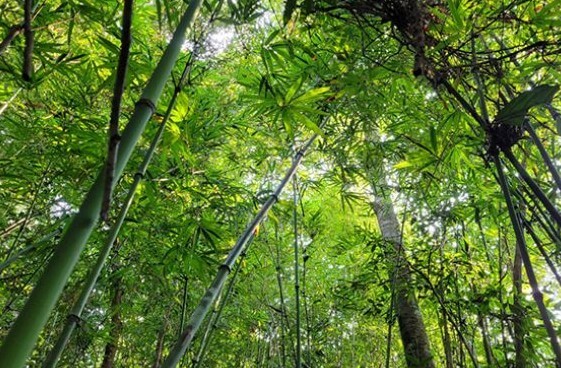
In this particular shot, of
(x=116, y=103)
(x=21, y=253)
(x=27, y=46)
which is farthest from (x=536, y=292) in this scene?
(x=21, y=253)

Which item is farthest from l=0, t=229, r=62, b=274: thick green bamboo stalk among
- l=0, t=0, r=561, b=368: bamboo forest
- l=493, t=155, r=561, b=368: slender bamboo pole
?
l=493, t=155, r=561, b=368: slender bamboo pole

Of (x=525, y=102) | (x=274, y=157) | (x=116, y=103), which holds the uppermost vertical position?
(x=274, y=157)

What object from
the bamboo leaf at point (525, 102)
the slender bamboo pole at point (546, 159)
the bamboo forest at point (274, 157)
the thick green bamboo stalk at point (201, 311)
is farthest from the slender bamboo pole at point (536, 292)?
the thick green bamboo stalk at point (201, 311)

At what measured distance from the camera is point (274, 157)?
264cm

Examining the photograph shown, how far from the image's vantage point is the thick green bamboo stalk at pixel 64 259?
0.54 m

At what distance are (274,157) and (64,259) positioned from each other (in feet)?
6.78

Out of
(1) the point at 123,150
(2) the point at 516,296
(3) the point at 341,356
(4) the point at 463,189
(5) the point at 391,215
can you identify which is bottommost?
(1) the point at 123,150

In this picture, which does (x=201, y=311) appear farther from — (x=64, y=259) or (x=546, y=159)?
(x=546, y=159)

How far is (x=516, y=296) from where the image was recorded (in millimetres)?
1734

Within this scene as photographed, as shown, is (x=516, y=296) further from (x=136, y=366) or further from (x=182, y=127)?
(x=136, y=366)

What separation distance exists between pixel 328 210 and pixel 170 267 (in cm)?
195

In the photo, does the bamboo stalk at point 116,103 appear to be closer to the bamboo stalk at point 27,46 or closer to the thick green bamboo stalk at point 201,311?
the bamboo stalk at point 27,46

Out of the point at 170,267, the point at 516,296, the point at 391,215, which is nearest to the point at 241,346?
the point at 391,215

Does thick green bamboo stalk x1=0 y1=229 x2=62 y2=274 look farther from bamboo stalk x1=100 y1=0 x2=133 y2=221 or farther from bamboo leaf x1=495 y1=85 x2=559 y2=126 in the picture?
bamboo leaf x1=495 y1=85 x2=559 y2=126
